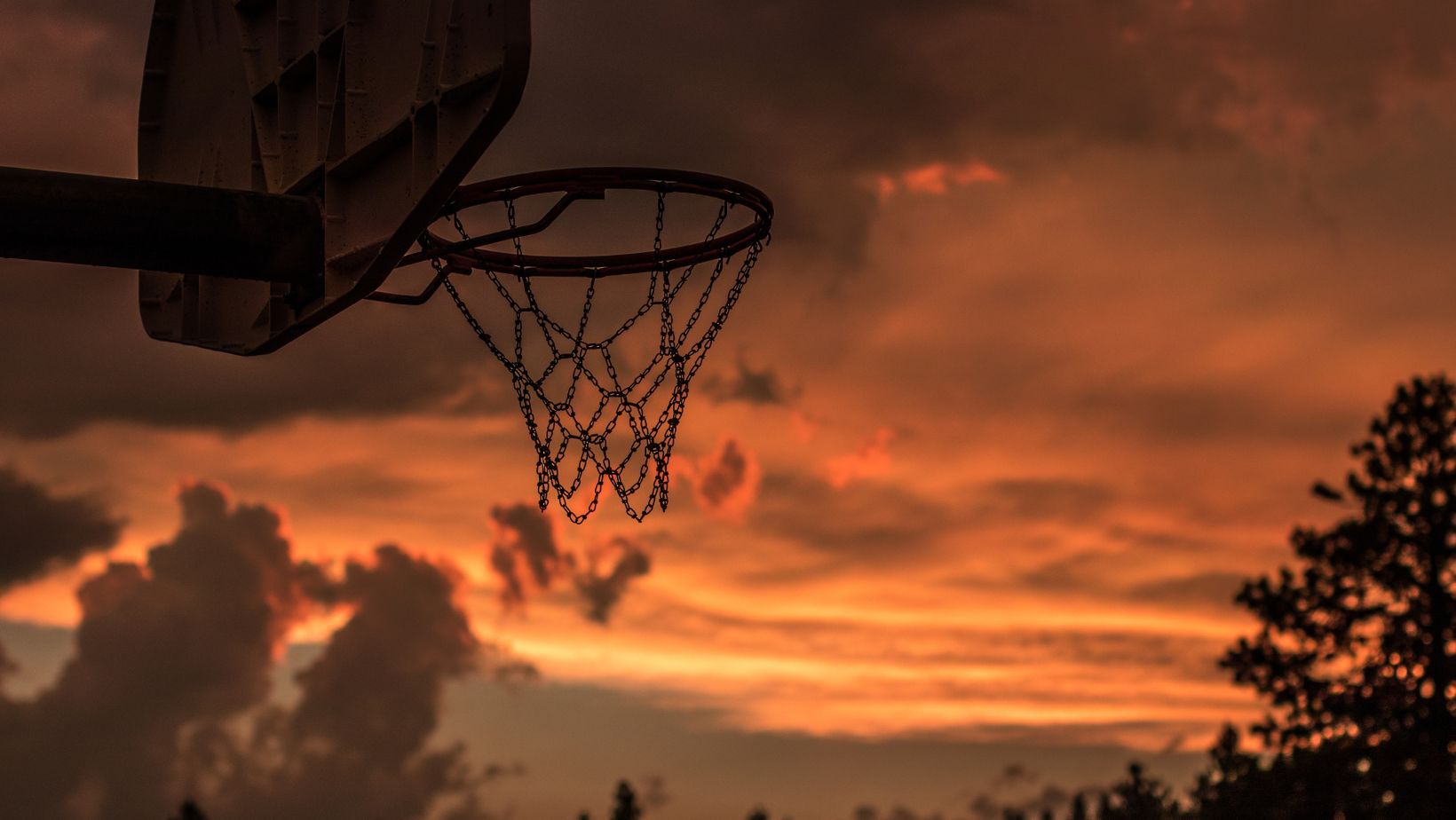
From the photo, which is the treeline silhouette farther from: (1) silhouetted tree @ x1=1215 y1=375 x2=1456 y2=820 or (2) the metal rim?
(2) the metal rim

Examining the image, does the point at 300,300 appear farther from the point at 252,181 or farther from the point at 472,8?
the point at 472,8

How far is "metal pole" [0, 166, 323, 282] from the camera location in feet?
26.2

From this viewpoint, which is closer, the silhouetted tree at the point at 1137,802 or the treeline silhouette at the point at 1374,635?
the treeline silhouette at the point at 1374,635

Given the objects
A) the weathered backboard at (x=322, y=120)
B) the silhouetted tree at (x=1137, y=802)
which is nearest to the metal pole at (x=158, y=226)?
the weathered backboard at (x=322, y=120)

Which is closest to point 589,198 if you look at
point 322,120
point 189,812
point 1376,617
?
point 322,120

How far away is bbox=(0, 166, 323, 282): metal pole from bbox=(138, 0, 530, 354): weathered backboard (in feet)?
0.63

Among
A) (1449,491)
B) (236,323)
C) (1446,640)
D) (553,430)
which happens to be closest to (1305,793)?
(1446,640)

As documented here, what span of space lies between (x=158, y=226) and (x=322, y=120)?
998 mm

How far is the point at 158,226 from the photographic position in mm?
8258

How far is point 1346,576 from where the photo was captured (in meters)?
31.5

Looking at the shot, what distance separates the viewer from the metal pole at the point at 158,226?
26.2ft

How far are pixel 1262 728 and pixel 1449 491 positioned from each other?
542cm

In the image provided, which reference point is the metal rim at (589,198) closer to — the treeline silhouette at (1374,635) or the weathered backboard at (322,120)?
the weathered backboard at (322,120)

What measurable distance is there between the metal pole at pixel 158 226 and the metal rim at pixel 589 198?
117 cm
